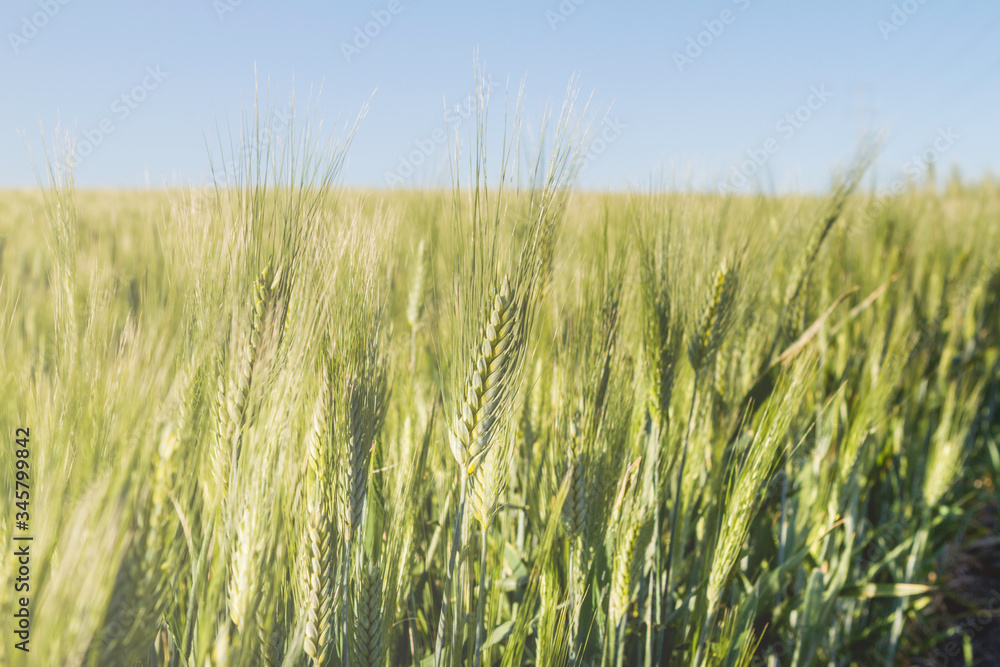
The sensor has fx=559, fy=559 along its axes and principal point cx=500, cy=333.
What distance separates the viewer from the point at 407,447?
42.0 inches

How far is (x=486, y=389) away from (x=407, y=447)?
0.34 m

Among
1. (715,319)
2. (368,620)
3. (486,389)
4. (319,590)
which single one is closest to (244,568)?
(319,590)

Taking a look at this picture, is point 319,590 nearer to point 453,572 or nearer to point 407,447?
point 453,572

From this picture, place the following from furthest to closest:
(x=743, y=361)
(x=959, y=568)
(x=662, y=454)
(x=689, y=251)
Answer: (x=959, y=568)
(x=743, y=361)
(x=689, y=251)
(x=662, y=454)

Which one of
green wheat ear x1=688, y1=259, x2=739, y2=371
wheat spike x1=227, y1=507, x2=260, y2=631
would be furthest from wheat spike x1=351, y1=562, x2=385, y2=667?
green wheat ear x1=688, y1=259, x2=739, y2=371

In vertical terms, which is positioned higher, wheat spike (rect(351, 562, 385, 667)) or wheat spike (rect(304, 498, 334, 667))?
wheat spike (rect(304, 498, 334, 667))

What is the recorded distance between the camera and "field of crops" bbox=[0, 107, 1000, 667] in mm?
576

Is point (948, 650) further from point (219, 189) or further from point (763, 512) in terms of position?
point (219, 189)

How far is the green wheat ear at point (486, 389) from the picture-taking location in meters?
0.79

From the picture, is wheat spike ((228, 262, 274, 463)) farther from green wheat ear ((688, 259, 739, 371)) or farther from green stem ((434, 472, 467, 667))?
green wheat ear ((688, 259, 739, 371))

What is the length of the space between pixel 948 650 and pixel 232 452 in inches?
101

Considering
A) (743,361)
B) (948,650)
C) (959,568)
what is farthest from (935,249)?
(743,361)

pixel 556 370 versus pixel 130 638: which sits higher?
pixel 556 370

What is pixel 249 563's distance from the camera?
0.65 metres
